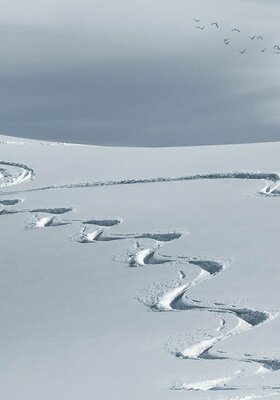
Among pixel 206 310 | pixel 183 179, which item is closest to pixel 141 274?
pixel 206 310

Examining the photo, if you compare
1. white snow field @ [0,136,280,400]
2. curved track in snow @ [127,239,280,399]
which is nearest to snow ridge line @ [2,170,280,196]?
white snow field @ [0,136,280,400]

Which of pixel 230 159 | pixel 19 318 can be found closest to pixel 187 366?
pixel 19 318

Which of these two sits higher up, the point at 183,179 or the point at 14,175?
the point at 183,179

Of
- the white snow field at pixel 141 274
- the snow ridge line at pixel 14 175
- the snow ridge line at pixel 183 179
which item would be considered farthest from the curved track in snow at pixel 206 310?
the snow ridge line at pixel 14 175

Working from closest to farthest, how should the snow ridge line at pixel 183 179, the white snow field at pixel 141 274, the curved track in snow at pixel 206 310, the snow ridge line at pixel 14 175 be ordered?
the curved track in snow at pixel 206 310, the white snow field at pixel 141 274, the snow ridge line at pixel 183 179, the snow ridge line at pixel 14 175

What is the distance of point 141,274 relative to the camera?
12.0m

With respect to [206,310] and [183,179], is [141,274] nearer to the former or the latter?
[206,310]

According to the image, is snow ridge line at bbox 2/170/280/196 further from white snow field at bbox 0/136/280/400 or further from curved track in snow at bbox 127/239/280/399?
curved track in snow at bbox 127/239/280/399

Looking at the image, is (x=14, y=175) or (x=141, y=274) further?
(x=14, y=175)

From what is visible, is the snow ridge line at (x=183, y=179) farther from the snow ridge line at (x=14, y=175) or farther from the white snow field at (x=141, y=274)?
the snow ridge line at (x=14, y=175)

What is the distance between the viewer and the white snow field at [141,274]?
28.1ft

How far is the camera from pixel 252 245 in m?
12.8

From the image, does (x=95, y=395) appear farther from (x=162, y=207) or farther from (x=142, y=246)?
(x=162, y=207)

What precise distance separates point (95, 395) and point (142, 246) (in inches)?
214
